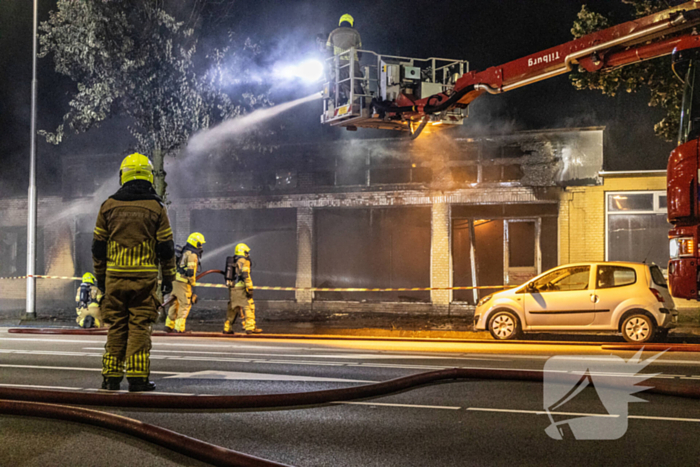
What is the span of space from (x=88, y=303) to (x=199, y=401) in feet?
34.1

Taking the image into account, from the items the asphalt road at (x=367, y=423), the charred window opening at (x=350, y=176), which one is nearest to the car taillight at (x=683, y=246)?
the asphalt road at (x=367, y=423)

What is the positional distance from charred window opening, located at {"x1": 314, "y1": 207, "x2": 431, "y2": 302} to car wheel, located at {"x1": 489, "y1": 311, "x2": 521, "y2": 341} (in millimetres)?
6375

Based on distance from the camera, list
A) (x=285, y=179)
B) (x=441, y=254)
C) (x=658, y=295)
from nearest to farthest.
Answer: (x=658, y=295) → (x=441, y=254) → (x=285, y=179)

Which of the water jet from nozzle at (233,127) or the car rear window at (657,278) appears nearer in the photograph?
the car rear window at (657,278)

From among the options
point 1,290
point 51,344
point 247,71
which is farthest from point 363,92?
point 1,290

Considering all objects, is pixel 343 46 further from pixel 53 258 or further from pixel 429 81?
pixel 53 258

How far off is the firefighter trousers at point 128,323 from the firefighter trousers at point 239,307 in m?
7.12

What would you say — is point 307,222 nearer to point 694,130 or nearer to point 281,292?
point 281,292

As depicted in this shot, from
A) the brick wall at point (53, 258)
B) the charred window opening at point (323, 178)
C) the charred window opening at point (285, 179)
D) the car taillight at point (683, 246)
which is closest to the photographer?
the car taillight at point (683, 246)

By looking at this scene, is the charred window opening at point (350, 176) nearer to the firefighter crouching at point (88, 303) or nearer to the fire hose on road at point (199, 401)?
the firefighter crouching at point (88, 303)

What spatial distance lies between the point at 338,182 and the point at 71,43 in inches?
334

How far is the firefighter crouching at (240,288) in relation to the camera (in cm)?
1255

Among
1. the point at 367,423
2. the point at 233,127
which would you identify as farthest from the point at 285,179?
the point at 367,423

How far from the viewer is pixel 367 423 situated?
467cm
